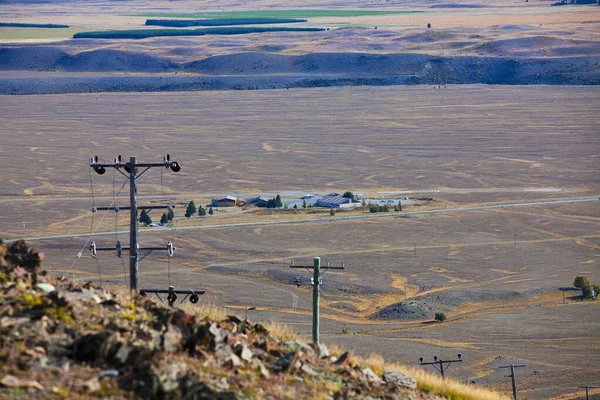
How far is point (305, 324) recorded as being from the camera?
29.7m

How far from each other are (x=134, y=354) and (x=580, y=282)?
28.0 metres

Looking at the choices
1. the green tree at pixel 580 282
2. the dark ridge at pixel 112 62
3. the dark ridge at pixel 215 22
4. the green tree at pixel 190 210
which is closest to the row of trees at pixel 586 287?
the green tree at pixel 580 282

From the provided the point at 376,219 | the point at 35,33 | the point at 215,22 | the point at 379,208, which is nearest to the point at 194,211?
the point at 376,219

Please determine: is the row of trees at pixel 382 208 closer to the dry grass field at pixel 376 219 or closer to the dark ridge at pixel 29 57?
the dry grass field at pixel 376 219

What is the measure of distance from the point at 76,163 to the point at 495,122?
32.0 m

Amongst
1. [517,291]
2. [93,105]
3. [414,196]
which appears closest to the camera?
[517,291]

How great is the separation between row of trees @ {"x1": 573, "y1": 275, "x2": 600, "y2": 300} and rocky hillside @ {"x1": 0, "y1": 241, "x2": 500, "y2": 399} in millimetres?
24136

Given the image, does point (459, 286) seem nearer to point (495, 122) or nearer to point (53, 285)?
point (53, 285)

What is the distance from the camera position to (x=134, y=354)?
848 centimetres

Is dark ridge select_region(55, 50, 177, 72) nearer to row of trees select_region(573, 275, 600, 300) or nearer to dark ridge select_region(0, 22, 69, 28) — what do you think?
dark ridge select_region(0, 22, 69, 28)

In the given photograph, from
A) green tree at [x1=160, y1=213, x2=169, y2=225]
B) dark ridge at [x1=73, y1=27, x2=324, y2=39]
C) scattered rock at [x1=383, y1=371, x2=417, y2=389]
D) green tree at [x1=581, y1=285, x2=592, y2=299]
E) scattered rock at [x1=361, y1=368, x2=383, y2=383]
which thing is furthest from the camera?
dark ridge at [x1=73, y1=27, x2=324, y2=39]

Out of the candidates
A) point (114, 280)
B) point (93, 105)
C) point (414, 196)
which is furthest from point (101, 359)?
point (93, 105)

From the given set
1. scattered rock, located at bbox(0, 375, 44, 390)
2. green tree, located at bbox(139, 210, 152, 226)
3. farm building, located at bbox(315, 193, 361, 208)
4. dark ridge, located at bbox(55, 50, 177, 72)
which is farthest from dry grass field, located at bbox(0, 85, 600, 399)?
dark ridge, located at bbox(55, 50, 177, 72)

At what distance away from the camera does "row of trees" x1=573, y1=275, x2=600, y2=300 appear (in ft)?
111
